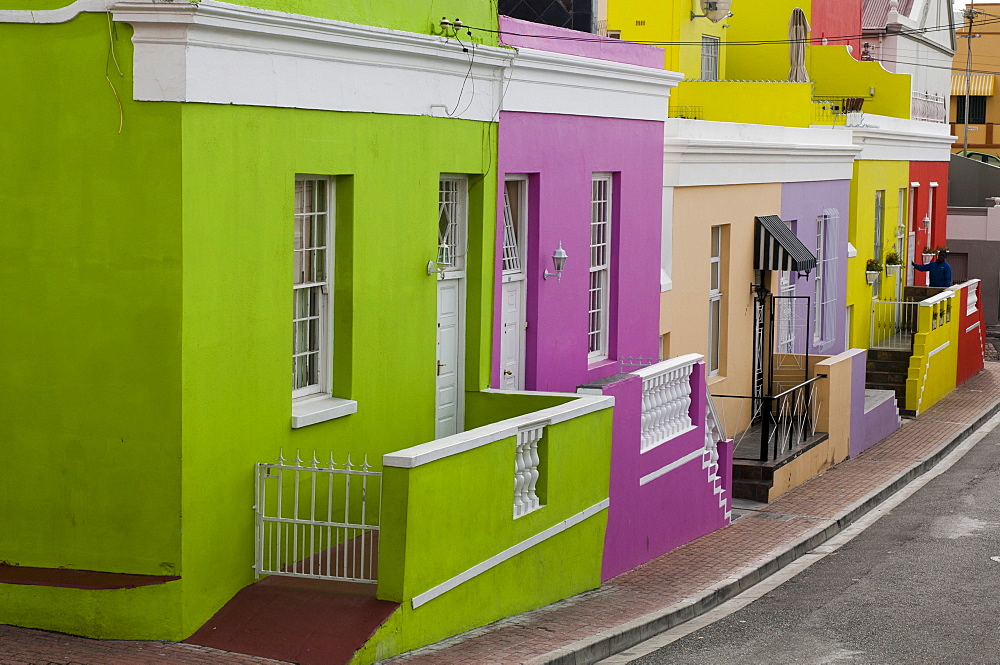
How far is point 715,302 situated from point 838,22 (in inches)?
613

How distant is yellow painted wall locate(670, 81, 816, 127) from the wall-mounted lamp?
33.4ft

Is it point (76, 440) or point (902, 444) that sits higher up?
point (76, 440)

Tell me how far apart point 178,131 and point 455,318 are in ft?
15.0

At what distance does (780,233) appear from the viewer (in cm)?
2123

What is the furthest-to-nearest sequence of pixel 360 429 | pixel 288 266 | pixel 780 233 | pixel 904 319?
pixel 904 319 < pixel 780 233 < pixel 360 429 < pixel 288 266

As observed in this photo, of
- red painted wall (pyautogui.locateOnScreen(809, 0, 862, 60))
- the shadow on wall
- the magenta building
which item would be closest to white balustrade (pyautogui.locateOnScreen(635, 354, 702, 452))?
the magenta building

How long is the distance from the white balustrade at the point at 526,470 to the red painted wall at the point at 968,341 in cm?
2122

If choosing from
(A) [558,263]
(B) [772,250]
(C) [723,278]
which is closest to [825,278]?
(B) [772,250]

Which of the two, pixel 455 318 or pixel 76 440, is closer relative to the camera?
pixel 76 440

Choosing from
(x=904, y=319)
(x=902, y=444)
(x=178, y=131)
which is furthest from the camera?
(x=904, y=319)

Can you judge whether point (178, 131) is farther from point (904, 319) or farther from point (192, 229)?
point (904, 319)

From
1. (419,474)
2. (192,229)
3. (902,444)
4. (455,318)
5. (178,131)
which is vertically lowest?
(902,444)

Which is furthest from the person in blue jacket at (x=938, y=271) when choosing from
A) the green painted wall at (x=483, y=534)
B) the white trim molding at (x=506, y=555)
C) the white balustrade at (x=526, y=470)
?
the white balustrade at (x=526, y=470)

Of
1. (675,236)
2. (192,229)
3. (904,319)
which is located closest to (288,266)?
(192,229)
